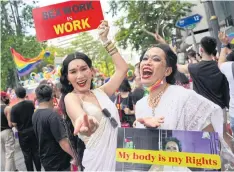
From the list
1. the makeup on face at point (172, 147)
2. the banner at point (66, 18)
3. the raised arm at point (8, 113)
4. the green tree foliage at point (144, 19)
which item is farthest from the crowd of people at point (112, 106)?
the green tree foliage at point (144, 19)

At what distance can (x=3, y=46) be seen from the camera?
17.5 metres

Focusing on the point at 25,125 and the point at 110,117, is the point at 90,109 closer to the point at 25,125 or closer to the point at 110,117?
the point at 110,117

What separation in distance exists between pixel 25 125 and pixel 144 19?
644 inches

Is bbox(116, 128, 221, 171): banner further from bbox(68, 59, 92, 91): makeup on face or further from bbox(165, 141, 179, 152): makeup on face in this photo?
bbox(68, 59, 92, 91): makeup on face

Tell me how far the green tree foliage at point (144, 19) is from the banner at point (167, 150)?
18.5 m

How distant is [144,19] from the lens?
68.8ft

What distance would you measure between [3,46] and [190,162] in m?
17.1

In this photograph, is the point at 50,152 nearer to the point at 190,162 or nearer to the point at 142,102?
the point at 142,102

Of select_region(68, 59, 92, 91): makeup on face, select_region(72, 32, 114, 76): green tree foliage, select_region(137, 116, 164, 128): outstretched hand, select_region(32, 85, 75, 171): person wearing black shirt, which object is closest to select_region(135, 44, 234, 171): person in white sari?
select_region(137, 116, 164, 128): outstretched hand

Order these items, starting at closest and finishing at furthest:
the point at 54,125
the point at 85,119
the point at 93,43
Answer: the point at 85,119 → the point at 54,125 → the point at 93,43

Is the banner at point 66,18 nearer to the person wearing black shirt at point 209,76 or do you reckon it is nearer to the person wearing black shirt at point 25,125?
the person wearing black shirt at point 209,76

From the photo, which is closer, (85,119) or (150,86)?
(85,119)

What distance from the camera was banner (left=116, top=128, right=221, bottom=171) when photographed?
164cm

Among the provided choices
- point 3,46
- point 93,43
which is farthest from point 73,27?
point 93,43
